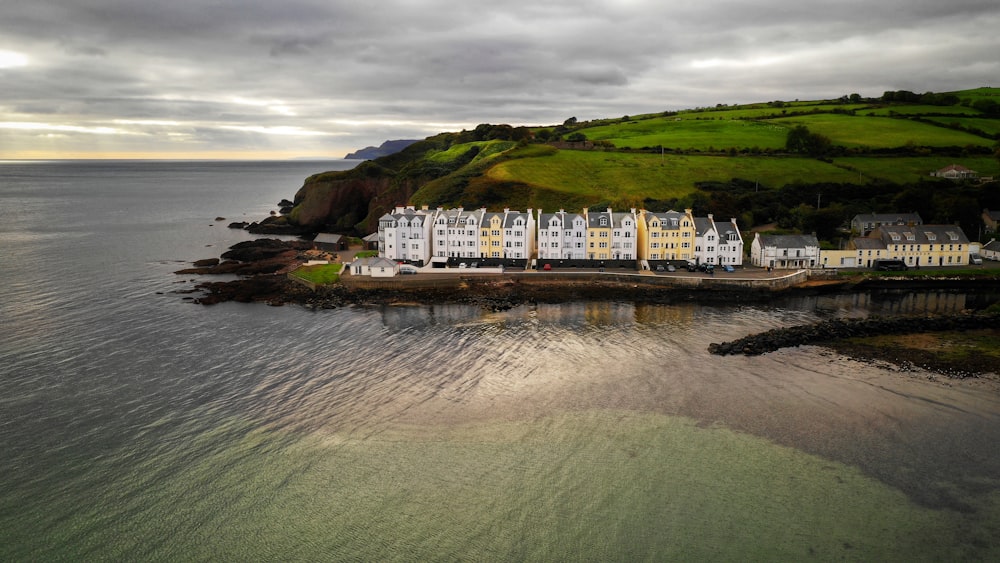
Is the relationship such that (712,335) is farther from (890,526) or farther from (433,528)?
(433,528)

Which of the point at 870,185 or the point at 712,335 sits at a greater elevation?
the point at 870,185

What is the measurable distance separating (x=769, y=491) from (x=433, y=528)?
666 inches

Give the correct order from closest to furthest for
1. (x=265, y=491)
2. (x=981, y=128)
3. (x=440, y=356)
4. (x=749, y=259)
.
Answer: (x=265, y=491), (x=440, y=356), (x=749, y=259), (x=981, y=128)

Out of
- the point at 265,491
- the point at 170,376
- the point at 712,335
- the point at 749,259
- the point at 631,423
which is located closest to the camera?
the point at 265,491

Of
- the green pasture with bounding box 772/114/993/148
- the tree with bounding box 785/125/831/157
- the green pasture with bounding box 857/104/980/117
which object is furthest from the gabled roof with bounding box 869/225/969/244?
the green pasture with bounding box 857/104/980/117

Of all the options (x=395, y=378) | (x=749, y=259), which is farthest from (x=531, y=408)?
(x=749, y=259)

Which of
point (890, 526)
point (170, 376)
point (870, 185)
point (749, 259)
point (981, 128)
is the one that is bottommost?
point (890, 526)

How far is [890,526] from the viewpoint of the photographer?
26656 mm

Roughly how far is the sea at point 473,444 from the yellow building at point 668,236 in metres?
21.1

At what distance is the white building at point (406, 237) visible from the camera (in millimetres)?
79125

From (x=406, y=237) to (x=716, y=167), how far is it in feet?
226

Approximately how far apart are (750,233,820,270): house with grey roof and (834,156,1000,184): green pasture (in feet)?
150

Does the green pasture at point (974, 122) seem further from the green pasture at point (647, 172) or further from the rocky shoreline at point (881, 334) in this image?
the rocky shoreline at point (881, 334)

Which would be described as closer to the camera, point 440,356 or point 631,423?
point 631,423
